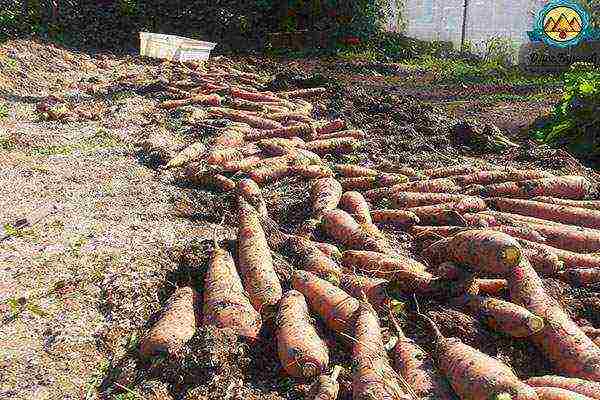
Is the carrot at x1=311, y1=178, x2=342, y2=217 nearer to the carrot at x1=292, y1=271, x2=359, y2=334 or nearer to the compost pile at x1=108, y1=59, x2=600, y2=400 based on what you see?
the compost pile at x1=108, y1=59, x2=600, y2=400

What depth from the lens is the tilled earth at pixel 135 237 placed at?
3.45 meters

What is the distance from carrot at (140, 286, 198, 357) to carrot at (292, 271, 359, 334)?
2.41 ft

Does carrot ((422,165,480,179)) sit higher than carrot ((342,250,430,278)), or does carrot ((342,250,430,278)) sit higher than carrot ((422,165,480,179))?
carrot ((422,165,480,179))

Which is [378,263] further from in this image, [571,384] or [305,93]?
[305,93]

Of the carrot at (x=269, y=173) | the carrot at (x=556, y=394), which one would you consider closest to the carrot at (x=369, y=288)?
the carrot at (x=556, y=394)

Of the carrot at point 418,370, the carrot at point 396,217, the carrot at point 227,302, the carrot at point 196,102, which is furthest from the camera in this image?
the carrot at point 196,102

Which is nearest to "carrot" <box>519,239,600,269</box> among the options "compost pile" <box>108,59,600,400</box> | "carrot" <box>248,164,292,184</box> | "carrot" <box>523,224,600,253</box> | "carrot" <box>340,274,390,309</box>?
"compost pile" <box>108,59,600,400</box>

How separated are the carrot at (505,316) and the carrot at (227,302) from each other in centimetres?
136

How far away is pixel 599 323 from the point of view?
13.3 ft

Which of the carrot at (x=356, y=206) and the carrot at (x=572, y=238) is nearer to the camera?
the carrot at (x=572, y=238)

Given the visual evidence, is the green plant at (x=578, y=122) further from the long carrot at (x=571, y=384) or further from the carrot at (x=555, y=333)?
the long carrot at (x=571, y=384)

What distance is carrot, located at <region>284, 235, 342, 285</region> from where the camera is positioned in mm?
4324

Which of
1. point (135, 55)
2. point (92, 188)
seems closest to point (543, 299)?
point (92, 188)

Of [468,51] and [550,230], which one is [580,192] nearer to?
[550,230]
